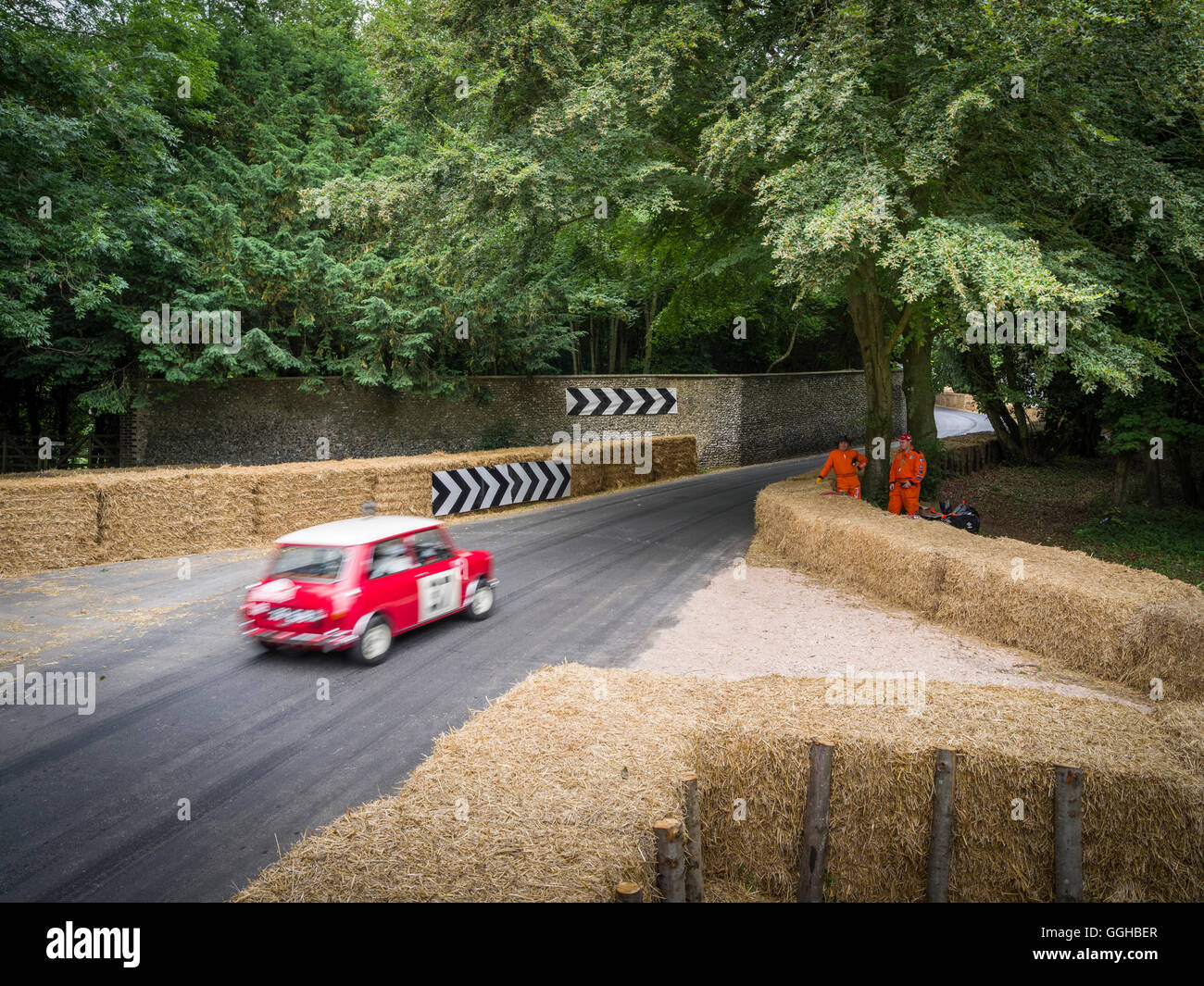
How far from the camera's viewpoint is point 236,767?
655cm

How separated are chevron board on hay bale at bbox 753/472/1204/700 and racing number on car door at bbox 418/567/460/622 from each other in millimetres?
6339

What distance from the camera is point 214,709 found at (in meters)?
7.71

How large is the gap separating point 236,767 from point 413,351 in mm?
19856

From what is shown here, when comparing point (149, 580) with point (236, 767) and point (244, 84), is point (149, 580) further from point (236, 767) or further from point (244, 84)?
point (244, 84)

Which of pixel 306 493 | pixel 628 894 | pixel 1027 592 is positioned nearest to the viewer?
pixel 628 894

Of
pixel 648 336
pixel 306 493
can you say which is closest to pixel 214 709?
pixel 306 493

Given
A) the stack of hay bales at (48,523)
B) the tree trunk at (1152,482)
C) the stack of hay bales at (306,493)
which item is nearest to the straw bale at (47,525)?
the stack of hay bales at (48,523)

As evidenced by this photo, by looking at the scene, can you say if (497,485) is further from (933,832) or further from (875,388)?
(933,832)

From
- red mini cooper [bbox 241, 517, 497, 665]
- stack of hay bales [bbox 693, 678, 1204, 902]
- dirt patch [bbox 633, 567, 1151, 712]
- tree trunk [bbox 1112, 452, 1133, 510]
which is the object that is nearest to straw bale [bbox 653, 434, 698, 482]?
tree trunk [bbox 1112, 452, 1133, 510]

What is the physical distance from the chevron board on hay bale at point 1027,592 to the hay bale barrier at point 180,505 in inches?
381

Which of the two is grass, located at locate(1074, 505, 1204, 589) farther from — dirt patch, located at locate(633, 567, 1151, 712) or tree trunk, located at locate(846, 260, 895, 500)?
dirt patch, located at locate(633, 567, 1151, 712)

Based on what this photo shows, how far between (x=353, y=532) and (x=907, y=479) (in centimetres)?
1089

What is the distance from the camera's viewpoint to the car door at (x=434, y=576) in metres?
9.95

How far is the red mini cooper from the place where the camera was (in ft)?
28.6
